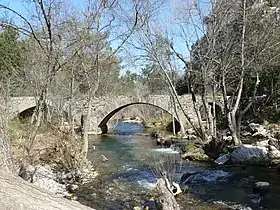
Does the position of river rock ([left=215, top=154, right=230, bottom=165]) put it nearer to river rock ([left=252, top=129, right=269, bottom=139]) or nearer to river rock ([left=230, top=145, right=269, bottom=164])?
river rock ([left=230, top=145, right=269, bottom=164])

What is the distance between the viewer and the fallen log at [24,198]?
147cm

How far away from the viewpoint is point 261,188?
32.1ft

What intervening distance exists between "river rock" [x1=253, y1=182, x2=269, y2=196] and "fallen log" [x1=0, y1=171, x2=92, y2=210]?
8743 millimetres

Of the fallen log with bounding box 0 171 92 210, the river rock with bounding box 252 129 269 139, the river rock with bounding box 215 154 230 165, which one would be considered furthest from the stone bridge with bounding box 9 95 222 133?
the fallen log with bounding box 0 171 92 210

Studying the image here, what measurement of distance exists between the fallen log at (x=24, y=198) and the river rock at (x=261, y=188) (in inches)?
344

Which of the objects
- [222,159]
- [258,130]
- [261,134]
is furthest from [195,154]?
[258,130]

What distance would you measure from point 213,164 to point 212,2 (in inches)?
249

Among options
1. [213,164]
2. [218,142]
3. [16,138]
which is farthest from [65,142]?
[218,142]

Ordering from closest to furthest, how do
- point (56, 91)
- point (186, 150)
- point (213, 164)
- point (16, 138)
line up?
1. point (16, 138)
2. point (213, 164)
3. point (186, 150)
4. point (56, 91)

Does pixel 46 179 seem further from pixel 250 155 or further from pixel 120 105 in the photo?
pixel 120 105

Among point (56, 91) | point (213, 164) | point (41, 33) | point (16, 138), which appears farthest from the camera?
point (56, 91)

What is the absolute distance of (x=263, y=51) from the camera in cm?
1432

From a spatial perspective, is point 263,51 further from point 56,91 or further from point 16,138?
point 56,91

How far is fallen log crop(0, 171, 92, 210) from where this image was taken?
1474 millimetres
